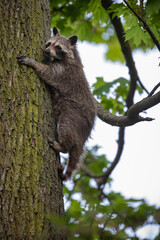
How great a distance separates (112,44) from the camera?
9.88 meters

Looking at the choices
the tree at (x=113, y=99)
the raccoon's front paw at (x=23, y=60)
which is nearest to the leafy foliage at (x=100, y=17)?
the tree at (x=113, y=99)

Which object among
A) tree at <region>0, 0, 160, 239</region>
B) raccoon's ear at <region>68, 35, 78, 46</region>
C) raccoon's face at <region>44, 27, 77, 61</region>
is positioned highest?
raccoon's ear at <region>68, 35, 78, 46</region>

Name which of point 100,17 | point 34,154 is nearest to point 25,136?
point 34,154

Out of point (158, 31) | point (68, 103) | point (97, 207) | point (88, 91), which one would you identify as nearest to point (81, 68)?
point (88, 91)

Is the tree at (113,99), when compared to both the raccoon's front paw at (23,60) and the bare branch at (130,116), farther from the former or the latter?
the raccoon's front paw at (23,60)

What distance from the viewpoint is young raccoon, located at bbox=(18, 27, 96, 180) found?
4391 millimetres

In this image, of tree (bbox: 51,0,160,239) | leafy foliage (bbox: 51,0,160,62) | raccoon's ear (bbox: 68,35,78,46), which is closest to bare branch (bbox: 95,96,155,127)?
tree (bbox: 51,0,160,239)

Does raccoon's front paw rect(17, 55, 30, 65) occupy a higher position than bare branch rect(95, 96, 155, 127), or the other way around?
raccoon's front paw rect(17, 55, 30, 65)

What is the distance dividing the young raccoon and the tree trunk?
12.7 inches

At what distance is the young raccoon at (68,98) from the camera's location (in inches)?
173

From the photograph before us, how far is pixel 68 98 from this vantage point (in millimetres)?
4945

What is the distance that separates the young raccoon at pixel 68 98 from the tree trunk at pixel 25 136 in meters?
0.32

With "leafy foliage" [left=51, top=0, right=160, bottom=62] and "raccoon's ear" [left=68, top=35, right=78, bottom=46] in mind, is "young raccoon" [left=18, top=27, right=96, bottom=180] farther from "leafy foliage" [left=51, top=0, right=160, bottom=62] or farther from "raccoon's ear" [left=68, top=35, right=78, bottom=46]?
"leafy foliage" [left=51, top=0, right=160, bottom=62]

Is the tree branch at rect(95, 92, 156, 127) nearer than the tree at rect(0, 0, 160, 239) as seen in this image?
No
